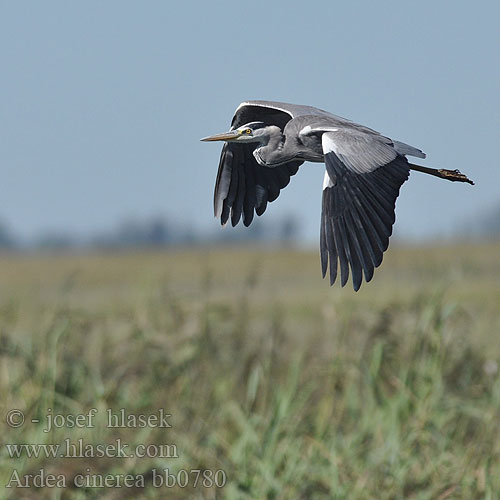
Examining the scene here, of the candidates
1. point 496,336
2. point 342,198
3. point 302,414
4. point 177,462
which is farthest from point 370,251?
point 496,336

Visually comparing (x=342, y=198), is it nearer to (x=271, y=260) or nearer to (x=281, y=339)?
(x=281, y=339)

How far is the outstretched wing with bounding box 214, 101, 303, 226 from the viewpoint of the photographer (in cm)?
293

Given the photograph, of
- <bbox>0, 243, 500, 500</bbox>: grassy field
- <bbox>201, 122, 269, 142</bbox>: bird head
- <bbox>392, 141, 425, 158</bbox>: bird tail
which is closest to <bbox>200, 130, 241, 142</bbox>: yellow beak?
<bbox>201, 122, 269, 142</bbox>: bird head

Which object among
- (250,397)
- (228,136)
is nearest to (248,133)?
(228,136)

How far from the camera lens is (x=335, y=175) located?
262cm

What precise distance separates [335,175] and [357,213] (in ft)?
0.52

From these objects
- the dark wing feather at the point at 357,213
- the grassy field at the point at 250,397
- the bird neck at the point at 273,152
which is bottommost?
the grassy field at the point at 250,397

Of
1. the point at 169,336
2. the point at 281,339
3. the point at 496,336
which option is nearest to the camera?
the point at 169,336

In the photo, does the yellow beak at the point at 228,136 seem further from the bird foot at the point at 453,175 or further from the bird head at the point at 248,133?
the bird foot at the point at 453,175

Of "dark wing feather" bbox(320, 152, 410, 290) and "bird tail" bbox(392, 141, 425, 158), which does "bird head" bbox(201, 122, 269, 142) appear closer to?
"dark wing feather" bbox(320, 152, 410, 290)

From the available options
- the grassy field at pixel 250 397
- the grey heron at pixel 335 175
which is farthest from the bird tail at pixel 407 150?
the grassy field at pixel 250 397

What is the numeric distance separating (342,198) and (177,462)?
2.65m

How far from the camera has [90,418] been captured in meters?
5.46

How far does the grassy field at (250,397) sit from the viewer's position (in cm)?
478
